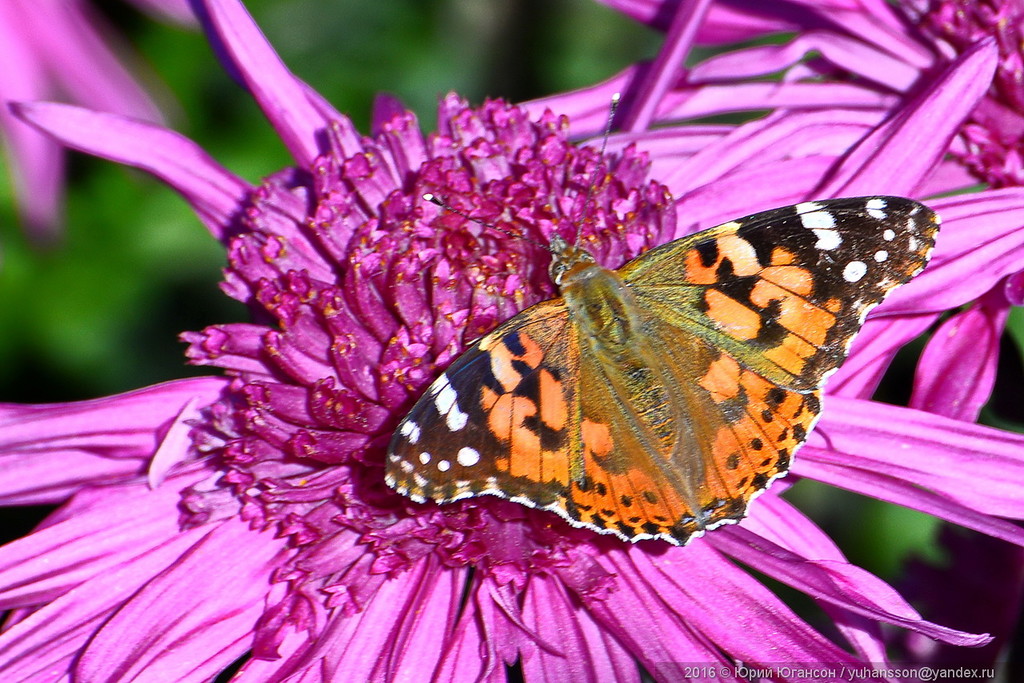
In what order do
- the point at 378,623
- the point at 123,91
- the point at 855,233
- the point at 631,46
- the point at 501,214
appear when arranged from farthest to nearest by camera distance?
the point at 631,46 < the point at 123,91 < the point at 501,214 < the point at 378,623 < the point at 855,233

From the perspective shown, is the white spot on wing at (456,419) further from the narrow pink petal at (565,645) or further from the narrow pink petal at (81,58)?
the narrow pink petal at (81,58)

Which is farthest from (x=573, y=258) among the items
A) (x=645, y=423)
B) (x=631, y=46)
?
(x=631, y=46)

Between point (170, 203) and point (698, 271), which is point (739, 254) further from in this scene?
point (170, 203)

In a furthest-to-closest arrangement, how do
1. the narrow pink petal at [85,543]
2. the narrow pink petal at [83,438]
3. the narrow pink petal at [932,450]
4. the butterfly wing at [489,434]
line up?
1. the narrow pink petal at [83,438]
2. the narrow pink petal at [85,543]
3. the narrow pink petal at [932,450]
4. the butterfly wing at [489,434]

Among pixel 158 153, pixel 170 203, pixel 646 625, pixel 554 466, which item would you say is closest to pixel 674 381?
pixel 554 466

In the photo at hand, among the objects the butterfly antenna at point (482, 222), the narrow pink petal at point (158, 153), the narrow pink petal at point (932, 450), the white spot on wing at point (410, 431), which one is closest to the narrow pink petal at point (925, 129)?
the narrow pink petal at point (932, 450)

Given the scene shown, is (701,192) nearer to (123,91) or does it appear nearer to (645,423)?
(645,423)

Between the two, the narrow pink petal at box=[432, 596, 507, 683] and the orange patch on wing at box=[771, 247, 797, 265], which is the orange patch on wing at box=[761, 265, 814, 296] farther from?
the narrow pink petal at box=[432, 596, 507, 683]
